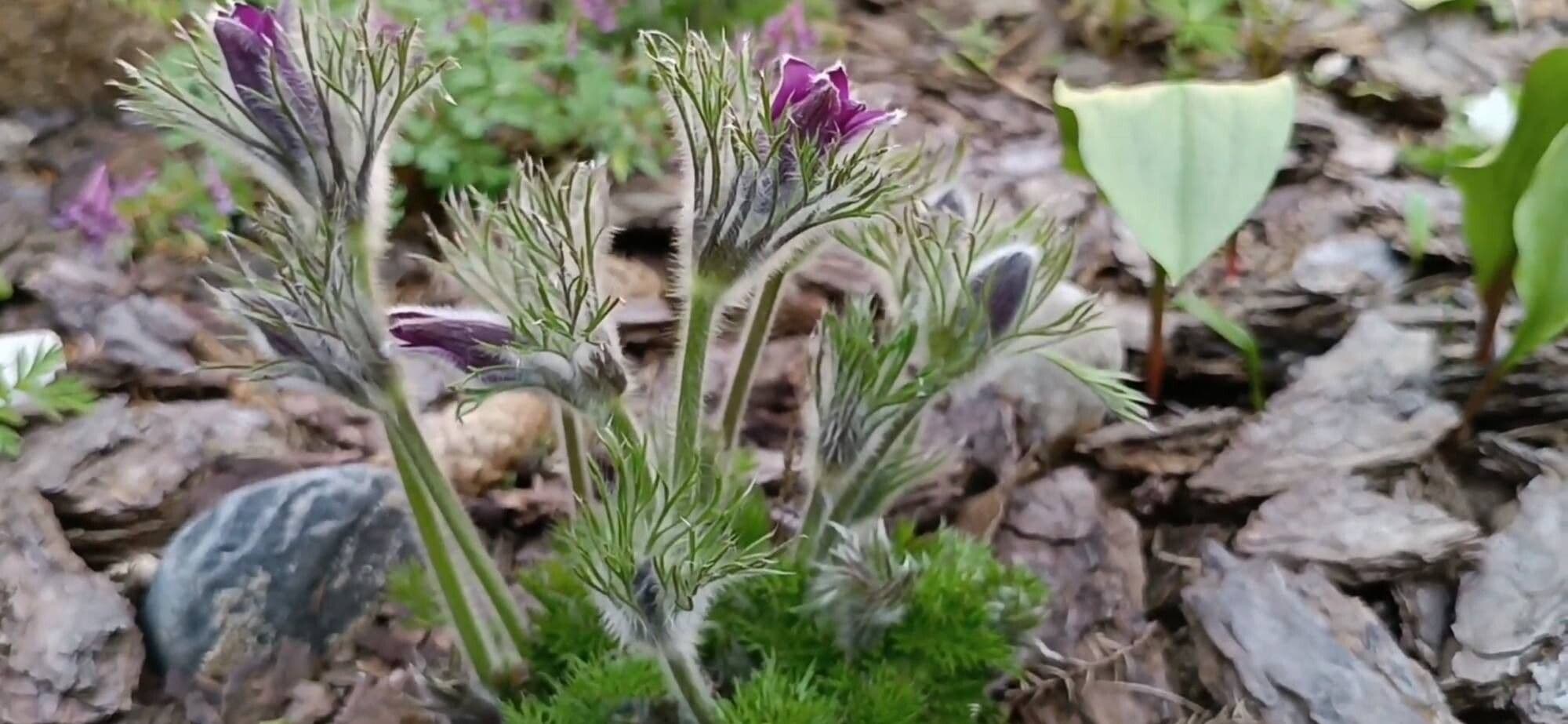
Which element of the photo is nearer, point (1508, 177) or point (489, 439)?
point (1508, 177)

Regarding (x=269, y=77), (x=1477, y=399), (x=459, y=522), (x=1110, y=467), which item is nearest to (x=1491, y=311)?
(x=1477, y=399)

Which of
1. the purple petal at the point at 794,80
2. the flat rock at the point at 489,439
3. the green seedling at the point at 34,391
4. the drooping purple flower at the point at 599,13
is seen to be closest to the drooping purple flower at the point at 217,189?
the green seedling at the point at 34,391

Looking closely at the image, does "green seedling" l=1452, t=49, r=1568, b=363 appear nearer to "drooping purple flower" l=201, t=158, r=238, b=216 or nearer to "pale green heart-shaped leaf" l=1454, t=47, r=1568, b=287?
"pale green heart-shaped leaf" l=1454, t=47, r=1568, b=287

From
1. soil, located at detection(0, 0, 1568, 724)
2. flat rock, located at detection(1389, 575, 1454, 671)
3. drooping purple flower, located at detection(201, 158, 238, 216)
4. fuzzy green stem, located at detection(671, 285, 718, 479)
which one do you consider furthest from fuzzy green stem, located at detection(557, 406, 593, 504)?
drooping purple flower, located at detection(201, 158, 238, 216)

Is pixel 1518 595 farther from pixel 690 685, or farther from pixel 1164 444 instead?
pixel 690 685

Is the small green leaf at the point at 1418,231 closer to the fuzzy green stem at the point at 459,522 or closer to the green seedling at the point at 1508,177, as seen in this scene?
the green seedling at the point at 1508,177

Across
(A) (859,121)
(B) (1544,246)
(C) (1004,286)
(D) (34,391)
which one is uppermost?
(A) (859,121)

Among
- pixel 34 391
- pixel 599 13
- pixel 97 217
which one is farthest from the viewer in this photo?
pixel 599 13
